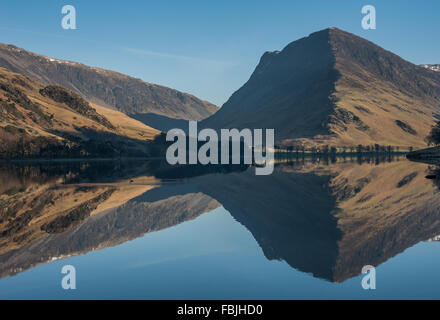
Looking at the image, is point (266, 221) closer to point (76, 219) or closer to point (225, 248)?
point (225, 248)

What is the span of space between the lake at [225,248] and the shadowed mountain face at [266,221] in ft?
0.36

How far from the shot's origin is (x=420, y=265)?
69.5 feet

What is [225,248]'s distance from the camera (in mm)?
26625

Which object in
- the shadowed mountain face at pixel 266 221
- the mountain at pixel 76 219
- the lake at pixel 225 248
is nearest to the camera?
the lake at pixel 225 248

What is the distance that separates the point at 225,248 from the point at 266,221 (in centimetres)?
915

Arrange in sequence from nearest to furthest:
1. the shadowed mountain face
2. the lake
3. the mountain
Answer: the lake, the shadowed mountain face, the mountain

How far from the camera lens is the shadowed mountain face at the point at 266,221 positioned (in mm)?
23828

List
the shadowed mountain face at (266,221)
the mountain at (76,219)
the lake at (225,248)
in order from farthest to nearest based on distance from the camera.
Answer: the mountain at (76,219) → the shadowed mountain face at (266,221) → the lake at (225,248)

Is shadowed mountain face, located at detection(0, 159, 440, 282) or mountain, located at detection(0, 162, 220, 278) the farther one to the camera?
mountain, located at detection(0, 162, 220, 278)

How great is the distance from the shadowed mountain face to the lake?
0.11 meters

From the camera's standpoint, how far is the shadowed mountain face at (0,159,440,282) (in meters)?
23.8

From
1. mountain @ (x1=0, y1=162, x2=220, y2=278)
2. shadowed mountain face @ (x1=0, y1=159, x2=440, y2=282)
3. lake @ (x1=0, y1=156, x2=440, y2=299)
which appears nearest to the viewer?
lake @ (x1=0, y1=156, x2=440, y2=299)
